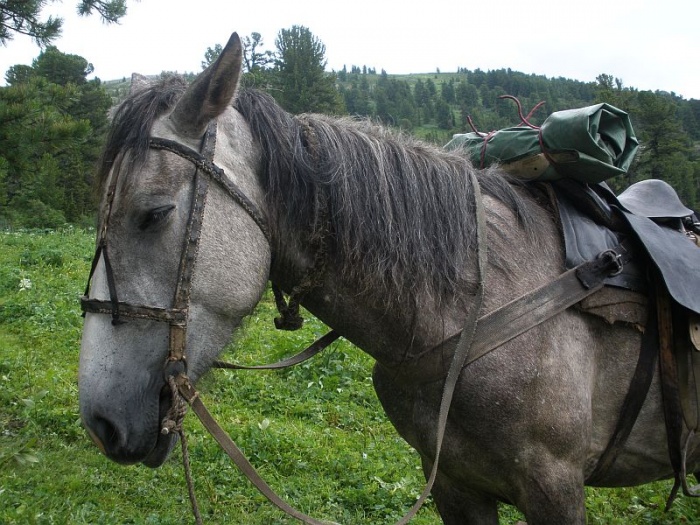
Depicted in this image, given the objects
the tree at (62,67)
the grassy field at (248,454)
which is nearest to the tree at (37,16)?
the grassy field at (248,454)

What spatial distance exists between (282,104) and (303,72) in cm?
1748

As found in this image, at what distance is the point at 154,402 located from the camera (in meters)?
1.66

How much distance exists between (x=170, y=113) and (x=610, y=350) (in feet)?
6.19

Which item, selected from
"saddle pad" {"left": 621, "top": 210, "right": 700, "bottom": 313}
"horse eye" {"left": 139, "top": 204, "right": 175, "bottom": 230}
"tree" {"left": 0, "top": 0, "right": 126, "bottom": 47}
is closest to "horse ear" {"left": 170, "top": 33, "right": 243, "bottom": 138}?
"horse eye" {"left": 139, "top": 204, "right": 175, "bottom": 230}

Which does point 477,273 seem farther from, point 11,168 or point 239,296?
point 11,168

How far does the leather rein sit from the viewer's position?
1634mm

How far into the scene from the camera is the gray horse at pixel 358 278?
1.65 meters

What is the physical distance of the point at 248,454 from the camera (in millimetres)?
4195

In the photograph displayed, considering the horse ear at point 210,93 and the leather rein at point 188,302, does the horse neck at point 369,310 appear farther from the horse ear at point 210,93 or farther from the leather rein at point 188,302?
the horse ear at point 210,93

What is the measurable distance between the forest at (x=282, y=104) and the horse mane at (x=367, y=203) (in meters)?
0.35

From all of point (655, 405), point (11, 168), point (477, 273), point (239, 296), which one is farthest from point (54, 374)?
point (655, 405)

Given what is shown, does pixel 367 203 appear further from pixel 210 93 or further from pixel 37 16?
pixel 37 16

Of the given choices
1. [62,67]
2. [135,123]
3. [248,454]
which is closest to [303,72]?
[62,67]

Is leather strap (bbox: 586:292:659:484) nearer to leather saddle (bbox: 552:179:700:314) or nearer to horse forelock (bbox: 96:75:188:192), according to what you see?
leather saddle (bbox: 552:179:700:314)
